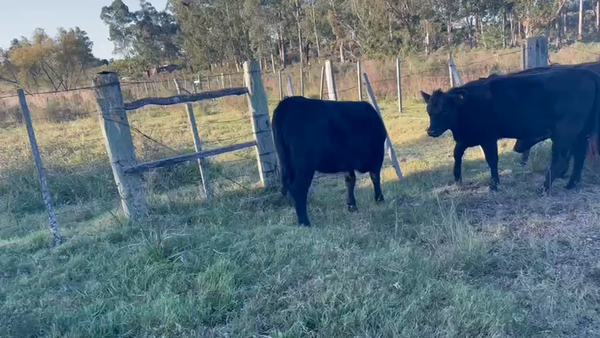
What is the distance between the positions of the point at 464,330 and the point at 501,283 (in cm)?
90

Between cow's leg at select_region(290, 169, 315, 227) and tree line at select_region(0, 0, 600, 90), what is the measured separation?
25015 mm

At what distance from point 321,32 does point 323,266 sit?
35.1 m

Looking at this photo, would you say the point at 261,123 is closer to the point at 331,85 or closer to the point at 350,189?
the point at 350,189

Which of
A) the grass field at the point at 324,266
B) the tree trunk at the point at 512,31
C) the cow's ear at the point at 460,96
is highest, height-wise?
the tree trunk at the point at 512,31

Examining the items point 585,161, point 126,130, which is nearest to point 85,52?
point 126,130

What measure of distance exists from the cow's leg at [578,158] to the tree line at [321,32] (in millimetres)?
23355

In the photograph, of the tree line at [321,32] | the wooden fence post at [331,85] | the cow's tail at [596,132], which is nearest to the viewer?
Result: the cow's tail at [596,132]

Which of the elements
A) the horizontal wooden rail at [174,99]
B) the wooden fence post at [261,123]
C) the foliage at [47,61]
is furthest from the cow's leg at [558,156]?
the foliage at [47,61]

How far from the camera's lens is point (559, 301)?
10.1 ft

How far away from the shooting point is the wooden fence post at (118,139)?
5109 millimetres

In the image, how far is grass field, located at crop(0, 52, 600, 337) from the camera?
9.45 feet

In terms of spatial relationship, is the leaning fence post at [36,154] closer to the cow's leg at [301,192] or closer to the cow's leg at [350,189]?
the cow's leg at [301,192]

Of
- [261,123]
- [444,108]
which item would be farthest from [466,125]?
[261,123]

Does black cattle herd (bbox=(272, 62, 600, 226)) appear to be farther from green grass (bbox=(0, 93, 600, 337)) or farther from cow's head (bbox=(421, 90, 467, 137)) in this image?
green grass (bbox=(0, 93, 600, 337))
